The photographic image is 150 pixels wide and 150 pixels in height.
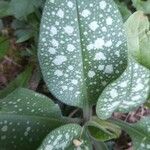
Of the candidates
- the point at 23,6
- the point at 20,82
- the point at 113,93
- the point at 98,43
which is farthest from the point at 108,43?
the point at 20,82

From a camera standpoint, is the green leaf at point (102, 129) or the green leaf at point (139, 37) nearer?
the green leaf at point (102, 129)

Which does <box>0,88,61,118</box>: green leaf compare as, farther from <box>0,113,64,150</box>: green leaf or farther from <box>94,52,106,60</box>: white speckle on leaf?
<box>94,52,106,60</box>: white speckle on leaf

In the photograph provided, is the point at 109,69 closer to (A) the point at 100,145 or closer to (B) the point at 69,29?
(B) the point at 69,29

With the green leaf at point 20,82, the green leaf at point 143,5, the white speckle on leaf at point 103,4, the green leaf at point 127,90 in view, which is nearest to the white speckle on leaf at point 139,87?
the green leaf at point 127,90

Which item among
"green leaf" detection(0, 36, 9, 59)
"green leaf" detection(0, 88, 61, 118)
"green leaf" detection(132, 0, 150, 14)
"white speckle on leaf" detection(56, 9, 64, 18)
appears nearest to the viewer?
"white speckle on leaf" detection(56, 9, 64, 18)

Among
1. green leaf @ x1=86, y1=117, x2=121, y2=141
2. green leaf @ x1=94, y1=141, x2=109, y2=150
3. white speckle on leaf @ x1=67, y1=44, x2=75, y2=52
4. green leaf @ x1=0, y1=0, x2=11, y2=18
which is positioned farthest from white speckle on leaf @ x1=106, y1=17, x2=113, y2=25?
green leaf @ x1=0, y1=0, x2=11, y2=18

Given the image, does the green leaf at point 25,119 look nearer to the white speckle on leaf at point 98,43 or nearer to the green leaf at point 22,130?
the green leaf at point 22,130

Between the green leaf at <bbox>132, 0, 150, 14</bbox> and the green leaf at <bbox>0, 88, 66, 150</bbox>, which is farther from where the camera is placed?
the green leaf at <bbox>132, 0, 150, 14</bbox>
